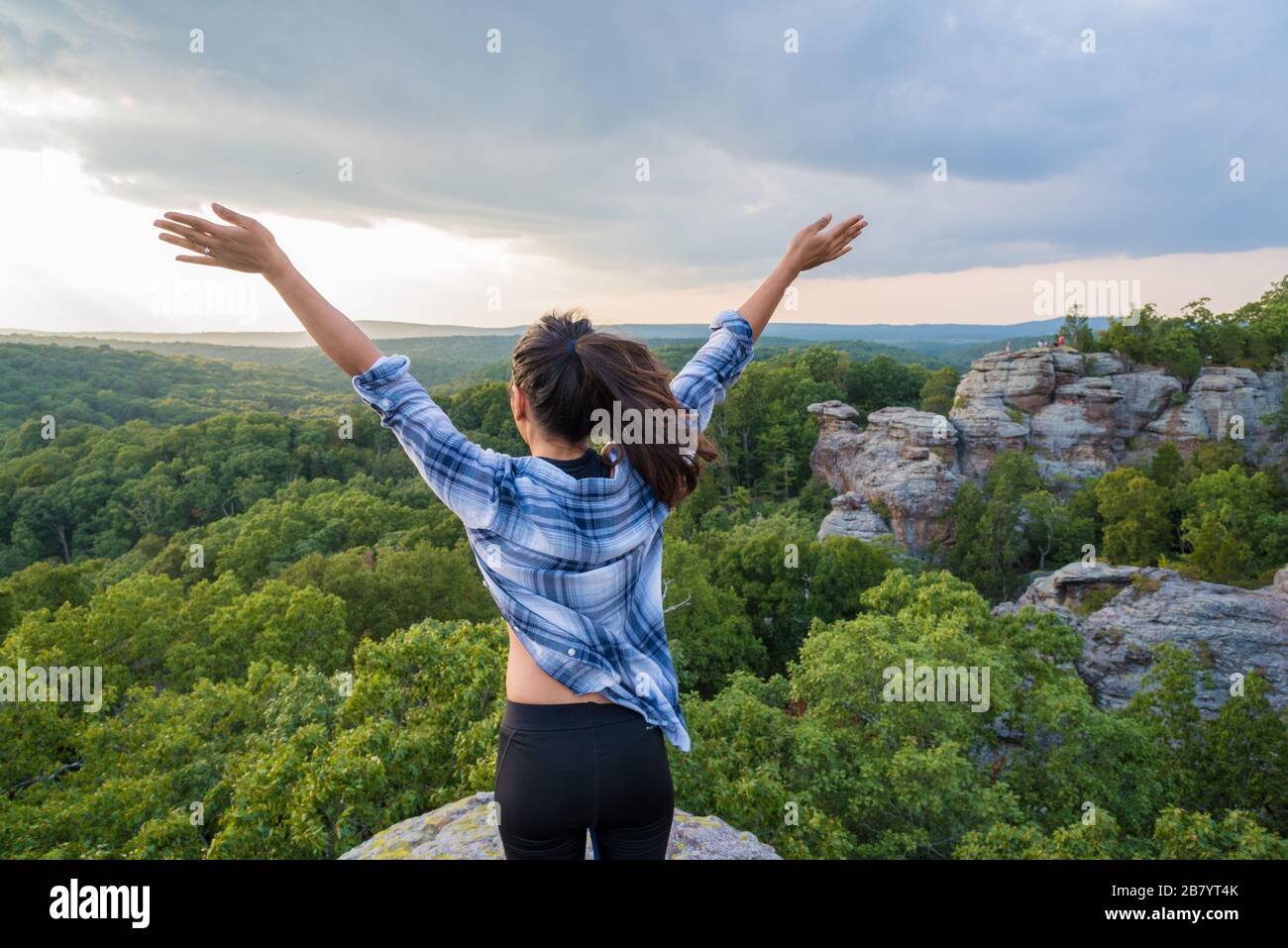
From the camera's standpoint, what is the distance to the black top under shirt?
2.12 m

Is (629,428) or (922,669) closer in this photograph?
(629,428)

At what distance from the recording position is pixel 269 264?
76.1 inches

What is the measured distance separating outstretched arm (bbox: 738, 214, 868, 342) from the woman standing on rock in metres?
0.75

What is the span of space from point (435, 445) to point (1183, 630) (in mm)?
31187

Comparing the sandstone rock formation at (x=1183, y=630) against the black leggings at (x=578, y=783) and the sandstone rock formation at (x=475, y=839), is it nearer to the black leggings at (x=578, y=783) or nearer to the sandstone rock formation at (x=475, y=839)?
the sandstone rock formation at (x=475, y=839)

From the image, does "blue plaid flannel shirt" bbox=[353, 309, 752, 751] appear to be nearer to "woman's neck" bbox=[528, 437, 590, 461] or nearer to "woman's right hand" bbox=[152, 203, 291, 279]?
"woman's neck" bbox=[528, 437, 590, 461]

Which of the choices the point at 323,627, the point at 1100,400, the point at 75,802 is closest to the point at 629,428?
the point at 75,802

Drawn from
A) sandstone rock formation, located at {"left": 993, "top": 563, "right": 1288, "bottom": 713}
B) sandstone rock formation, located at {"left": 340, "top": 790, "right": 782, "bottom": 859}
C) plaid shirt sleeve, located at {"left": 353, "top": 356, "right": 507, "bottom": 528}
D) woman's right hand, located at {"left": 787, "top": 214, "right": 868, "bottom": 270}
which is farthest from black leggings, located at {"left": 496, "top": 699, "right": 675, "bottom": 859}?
sandstone rock formation, located at {"left": 993, "top": 563, "right": 1288, "bottom": 713}

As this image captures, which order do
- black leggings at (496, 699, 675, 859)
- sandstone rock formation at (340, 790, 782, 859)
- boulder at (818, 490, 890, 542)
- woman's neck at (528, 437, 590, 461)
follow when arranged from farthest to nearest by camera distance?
boulder at (818, 490, 890, 542)
sandstone rock formation at (340, 790, 782, 859)
woman's neck at (528, 437, 590, 461)
black leggings at (496, 699, 675, 859)

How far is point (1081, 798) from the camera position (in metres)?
13.8

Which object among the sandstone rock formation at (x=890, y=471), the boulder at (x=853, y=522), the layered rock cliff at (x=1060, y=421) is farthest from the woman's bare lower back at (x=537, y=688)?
the layered rock cliff at (x=1060, y=421)

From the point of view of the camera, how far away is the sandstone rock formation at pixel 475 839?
16.0ft
